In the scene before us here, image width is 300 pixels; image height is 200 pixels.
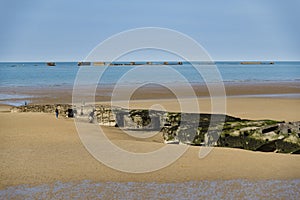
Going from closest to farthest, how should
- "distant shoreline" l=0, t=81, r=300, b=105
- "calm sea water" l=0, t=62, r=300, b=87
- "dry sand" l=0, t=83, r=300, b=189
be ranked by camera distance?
"dry sand" l=0, t=83, r=300, b=189, "distant shoreline" l=0, t=81, r=300, b=105, "calm sea water" l=0, t=62, r=300, b=87

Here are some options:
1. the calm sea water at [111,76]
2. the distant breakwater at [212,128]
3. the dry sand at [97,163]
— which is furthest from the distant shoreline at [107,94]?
the dry sand at [97,163]

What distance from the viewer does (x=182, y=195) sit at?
7.39 m

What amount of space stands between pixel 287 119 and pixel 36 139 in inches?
404

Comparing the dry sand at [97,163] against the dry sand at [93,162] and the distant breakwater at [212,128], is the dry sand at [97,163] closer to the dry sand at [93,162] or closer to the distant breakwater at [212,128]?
the dry sand at [93,162]

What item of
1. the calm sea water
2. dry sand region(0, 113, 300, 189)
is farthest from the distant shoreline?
dry sand region(0, 113, 300, 189)

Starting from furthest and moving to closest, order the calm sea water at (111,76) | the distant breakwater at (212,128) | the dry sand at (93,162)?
the calm sea water at (111,76), the distant breakwater at (212,128), the dry sand at (93,162)

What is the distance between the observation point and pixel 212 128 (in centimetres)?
1172

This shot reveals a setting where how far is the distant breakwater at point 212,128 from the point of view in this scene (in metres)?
10.7

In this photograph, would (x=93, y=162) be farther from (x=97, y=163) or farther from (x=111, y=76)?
(x=111, y=76)

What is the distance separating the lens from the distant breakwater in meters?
10.7

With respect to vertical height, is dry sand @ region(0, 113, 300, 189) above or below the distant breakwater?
below

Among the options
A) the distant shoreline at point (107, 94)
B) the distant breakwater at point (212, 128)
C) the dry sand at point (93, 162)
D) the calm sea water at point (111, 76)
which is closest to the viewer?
the dry sand at point (93, 162)

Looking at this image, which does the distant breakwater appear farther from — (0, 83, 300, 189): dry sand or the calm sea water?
the calm sea water

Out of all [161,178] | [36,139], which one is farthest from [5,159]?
[161,178]
